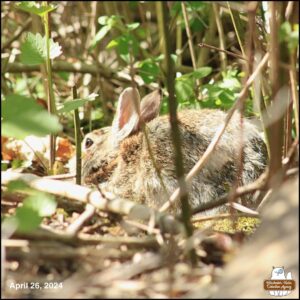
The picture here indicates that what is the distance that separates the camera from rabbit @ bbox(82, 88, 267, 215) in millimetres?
4570

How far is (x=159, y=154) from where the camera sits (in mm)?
4730

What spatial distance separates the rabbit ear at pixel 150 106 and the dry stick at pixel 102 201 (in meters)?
2.08

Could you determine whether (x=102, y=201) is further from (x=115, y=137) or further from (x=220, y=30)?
(x=220, y=30)

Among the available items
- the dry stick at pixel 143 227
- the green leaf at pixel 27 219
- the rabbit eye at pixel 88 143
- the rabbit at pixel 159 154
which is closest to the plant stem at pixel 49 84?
the rabbit at pixel 159 154

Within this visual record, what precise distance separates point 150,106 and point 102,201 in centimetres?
235

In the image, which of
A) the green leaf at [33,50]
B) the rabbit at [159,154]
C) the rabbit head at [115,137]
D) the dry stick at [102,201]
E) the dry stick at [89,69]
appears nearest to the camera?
the dry stick at [102,201]

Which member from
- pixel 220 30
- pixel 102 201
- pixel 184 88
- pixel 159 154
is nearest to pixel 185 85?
pixel 184 88

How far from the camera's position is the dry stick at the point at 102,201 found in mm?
2725

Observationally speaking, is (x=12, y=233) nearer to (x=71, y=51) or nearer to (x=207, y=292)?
(x=207, y=292)

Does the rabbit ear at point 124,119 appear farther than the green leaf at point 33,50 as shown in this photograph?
Yes

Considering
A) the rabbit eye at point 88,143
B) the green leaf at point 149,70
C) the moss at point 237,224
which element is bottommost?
the moss at point 237,224

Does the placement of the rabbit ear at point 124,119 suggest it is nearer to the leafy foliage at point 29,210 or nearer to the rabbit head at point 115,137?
the rabbit head at point 115,137

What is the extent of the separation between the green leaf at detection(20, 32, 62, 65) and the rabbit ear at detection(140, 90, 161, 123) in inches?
48.6

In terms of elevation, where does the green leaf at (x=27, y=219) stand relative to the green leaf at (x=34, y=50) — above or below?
below
